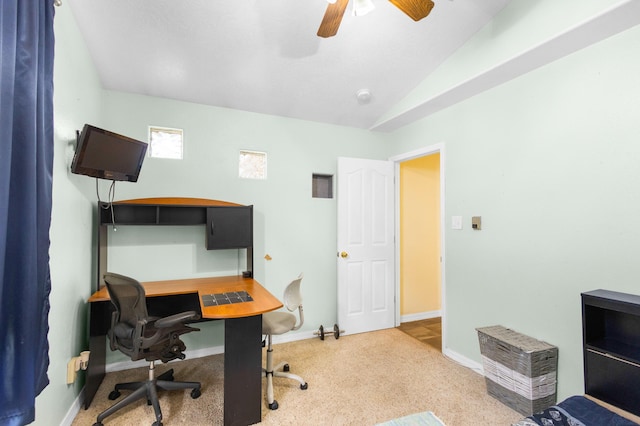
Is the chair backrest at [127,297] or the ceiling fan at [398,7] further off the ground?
the ceiling fan at [398,7]

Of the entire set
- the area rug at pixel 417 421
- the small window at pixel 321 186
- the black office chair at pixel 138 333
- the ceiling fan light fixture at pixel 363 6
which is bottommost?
the area rug at pixel 417 421

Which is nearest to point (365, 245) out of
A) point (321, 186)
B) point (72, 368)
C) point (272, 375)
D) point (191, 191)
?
point (321, 186)

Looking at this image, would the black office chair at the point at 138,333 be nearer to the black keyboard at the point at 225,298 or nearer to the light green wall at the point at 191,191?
the black keyboard at the point at 225,298

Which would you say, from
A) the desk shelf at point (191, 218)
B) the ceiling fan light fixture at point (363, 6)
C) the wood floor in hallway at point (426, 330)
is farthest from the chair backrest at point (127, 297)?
the wood floor in hallway at point (426, 330)

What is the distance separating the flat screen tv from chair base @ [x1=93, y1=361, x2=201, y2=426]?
1.43 metres

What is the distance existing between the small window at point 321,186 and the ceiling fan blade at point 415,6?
2.13m

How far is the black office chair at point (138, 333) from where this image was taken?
6.46 feet

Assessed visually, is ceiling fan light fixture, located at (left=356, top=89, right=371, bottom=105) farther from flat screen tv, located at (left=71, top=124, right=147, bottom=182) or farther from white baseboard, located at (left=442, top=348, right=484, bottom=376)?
white baseboard, located at (left=442, top=348, right=484, bottom=376)

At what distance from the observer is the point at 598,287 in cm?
197

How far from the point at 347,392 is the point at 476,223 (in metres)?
1.85

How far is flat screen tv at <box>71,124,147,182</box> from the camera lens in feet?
6.32

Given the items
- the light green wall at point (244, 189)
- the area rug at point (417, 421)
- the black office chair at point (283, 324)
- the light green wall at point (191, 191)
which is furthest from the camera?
the light green wall at point (244, 189)

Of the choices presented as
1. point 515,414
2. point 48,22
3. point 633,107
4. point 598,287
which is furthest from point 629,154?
point 48,22

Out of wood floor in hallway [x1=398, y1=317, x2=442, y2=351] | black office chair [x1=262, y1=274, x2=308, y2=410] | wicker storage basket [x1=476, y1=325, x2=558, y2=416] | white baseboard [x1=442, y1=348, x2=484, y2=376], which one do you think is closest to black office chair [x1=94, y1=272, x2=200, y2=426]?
black office chair [x1=262, y1=274, x2=308, y2=410]
